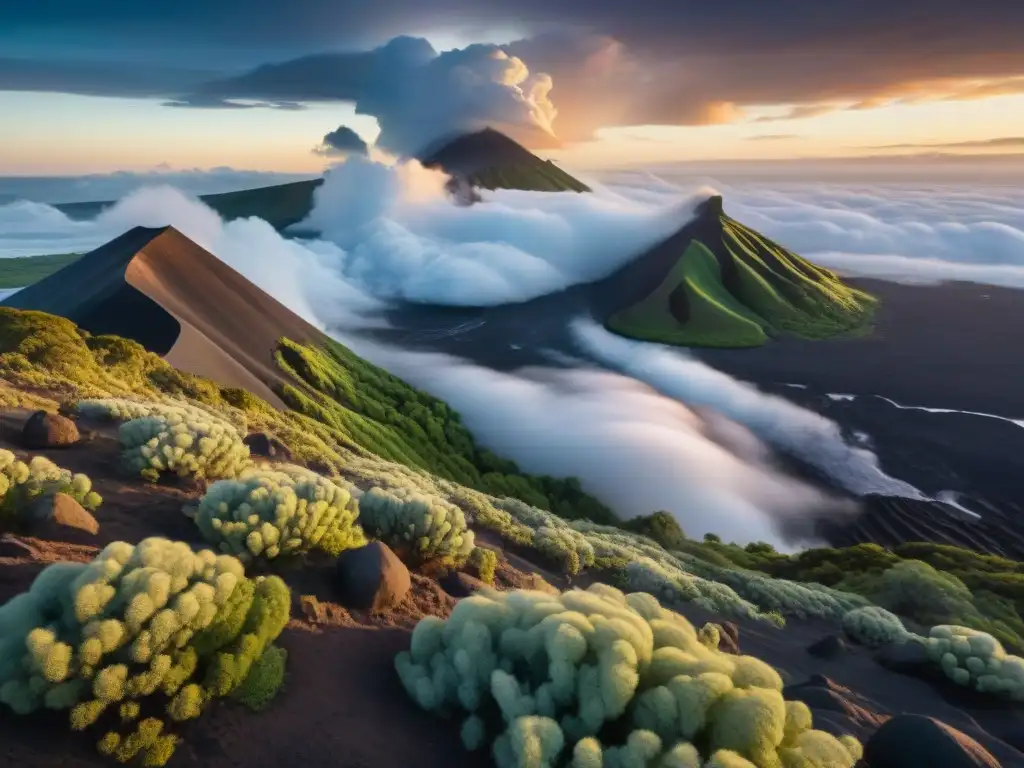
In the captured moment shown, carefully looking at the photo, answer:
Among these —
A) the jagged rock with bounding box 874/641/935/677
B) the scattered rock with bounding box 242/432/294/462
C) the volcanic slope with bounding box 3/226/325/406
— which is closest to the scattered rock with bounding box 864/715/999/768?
the jagged rock with bounding box 874/641/935/677

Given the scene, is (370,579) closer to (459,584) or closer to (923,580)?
(459,584)

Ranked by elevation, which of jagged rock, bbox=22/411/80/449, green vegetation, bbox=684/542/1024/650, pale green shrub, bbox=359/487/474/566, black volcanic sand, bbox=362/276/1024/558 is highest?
jagged rock, bbox=22/411/80/449

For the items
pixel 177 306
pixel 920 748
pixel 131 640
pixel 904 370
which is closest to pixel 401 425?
pixel 177 306

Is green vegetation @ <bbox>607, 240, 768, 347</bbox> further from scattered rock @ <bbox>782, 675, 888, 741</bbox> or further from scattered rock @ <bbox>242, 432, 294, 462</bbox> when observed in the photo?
scattered rock @ <bbox>782, 675, 888, 741</bbox>

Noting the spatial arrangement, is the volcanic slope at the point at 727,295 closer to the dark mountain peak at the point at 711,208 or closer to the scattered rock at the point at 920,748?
the dark mountain peak at the point at 711,208

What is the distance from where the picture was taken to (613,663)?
5.73 m

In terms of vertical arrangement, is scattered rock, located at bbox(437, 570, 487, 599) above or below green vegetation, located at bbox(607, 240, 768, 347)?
above

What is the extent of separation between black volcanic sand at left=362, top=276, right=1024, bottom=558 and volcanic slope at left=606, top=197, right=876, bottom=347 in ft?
15.1

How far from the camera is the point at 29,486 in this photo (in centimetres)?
845

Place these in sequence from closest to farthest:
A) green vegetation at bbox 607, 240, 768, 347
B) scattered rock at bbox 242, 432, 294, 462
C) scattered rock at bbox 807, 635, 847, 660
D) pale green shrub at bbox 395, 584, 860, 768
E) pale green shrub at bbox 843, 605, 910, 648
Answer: pale green shrub at bbox 395, 584, 860, 768
scattered rock at bbox 807, 635, 847, 660
pale green shrub at bbox 843, 605, 910, 648
scattered rock at bbox 242, 432, 294, 462
green vegetation at bbox 607, 240, 768, 347

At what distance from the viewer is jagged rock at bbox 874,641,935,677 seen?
41.8 feet

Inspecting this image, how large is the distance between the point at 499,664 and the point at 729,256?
Result: 159m

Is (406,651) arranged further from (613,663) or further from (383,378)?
(383,378)

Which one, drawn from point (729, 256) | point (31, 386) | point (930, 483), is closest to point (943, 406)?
point (930, 483)
